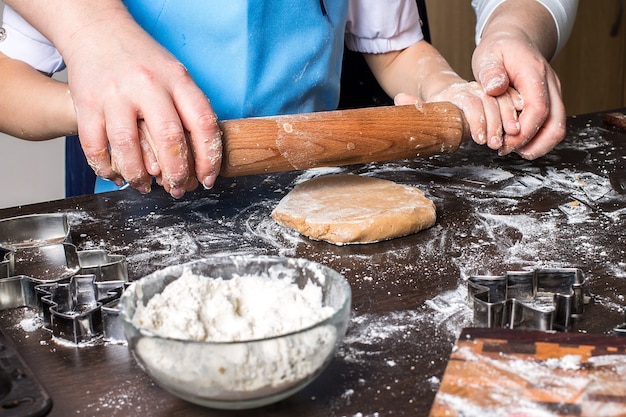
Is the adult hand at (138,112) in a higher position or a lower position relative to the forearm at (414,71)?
lower

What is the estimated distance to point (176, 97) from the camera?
3.30 ft

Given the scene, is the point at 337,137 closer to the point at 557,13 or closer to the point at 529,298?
the point at 529,298

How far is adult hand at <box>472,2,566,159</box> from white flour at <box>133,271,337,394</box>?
69 centimetres

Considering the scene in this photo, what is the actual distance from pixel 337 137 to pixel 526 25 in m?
0.59

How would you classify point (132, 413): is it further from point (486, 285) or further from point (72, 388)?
point (486, 285)

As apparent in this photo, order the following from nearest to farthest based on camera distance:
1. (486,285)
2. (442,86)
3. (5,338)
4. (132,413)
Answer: (132,413) → (5,338) → (486,285) → (442,86)

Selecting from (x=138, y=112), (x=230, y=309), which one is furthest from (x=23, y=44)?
(x=230, y=309)

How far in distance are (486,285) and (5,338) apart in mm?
542

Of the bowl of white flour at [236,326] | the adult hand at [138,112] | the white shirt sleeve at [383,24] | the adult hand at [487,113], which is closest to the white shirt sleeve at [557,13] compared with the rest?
the white shirt sleeve at [383,24]

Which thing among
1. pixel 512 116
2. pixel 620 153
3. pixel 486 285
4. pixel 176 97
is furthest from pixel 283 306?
pixel 620 153

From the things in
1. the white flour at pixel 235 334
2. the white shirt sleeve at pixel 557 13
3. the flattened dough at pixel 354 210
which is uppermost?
the white shirt sleeve at pixel 557 13

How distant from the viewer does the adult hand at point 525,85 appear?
1.30m

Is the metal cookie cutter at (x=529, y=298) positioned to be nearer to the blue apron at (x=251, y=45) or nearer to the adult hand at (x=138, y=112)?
the adult hand at (x=138, y=112)

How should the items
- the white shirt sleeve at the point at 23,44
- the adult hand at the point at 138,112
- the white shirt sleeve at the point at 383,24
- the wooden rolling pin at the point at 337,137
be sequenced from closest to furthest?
the adult hand at the point at 138,112 < the wooden rolling pin at the point at 337,137 < the white shirt sleeve at the point at 23,44 < the white shirt sleeve at the point at 383,24
